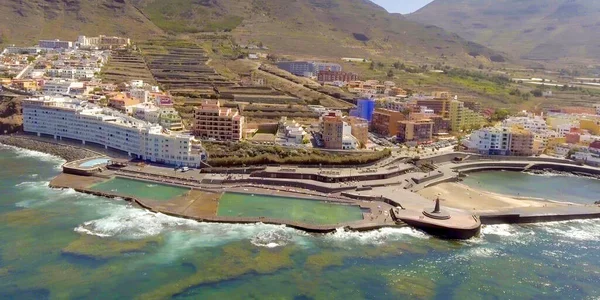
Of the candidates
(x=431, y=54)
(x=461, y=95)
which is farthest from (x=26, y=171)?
(x=431, y=54)

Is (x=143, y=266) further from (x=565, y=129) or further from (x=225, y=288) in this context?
(x=565, y=129)

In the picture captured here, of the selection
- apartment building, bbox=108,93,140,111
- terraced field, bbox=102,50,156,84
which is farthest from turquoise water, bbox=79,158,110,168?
terraced field, bbox=102,50,156,84

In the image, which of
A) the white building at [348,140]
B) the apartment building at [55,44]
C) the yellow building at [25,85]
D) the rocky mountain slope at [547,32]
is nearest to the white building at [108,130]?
the yellow building at [25,85]

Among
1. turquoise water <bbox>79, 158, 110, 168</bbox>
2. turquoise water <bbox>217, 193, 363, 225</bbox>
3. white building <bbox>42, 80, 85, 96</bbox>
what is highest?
white building <bbox>42, 80, 85, 96</bbox>

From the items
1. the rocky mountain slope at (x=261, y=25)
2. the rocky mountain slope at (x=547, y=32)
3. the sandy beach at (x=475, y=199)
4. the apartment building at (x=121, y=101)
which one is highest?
the rocky mountain slope at (x=547, y=32)

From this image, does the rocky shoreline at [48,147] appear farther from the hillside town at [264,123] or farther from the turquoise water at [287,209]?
the turquoise water at [287,209]

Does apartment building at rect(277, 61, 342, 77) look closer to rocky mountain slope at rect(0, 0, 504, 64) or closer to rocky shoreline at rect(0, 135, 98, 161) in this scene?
rocky mountain slope at rect(0, 0, 504, 64)

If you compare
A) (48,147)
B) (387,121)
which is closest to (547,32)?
(387,121)
